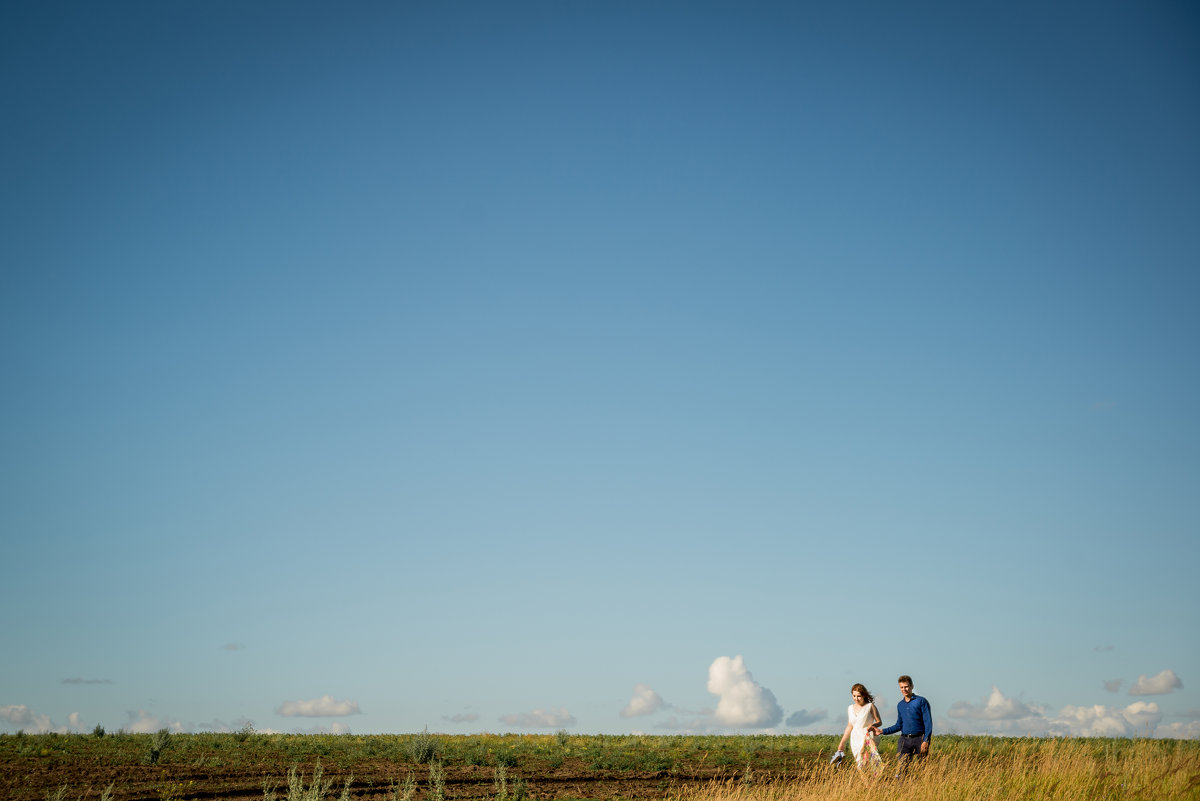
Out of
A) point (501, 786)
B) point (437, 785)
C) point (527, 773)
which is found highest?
point (437, 785)

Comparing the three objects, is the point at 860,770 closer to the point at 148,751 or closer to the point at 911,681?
the point at 911,681

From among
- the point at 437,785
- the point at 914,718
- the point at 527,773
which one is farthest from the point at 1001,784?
the point at 527,773

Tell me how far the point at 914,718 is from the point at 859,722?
1.11m

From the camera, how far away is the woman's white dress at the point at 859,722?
13016 millimetres

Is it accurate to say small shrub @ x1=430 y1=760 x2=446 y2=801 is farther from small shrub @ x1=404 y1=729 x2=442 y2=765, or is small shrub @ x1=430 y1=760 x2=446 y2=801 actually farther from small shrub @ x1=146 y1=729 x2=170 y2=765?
small shrub @ x1=146 y1=729 x2=170 y2=765

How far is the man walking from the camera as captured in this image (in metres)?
13.5

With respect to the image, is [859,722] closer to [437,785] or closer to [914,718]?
[914,718]

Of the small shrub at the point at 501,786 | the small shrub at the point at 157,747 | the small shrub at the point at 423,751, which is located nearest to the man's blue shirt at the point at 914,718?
the small shrub at the point at 501,786

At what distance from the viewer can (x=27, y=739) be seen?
27.0 m

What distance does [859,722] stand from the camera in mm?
13133

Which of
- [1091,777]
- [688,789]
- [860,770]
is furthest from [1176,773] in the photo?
[688,789]

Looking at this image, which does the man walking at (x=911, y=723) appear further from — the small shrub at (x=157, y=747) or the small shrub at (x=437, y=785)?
the small shrub at (x=157, y=747)

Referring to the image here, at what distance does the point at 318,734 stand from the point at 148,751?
51.4 ft

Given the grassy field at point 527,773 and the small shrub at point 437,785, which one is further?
the small shrub at point 437,785
